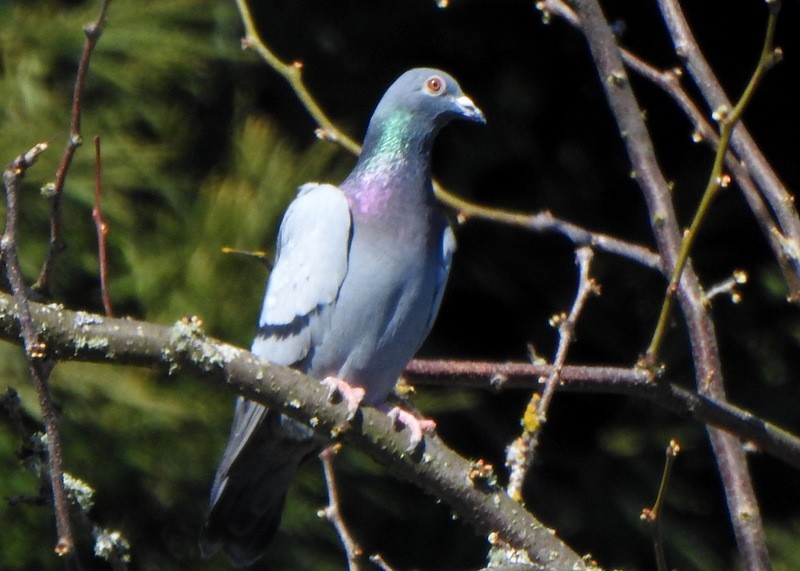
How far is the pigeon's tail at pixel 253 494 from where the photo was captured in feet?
10.2

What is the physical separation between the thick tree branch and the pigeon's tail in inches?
31.1

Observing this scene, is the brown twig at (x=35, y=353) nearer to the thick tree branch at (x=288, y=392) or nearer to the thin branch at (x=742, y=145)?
the thick tree branch at (x=288, y=392)

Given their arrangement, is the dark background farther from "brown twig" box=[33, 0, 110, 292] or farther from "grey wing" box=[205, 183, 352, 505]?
"brown twig" box=[33, 0, 110, 292]

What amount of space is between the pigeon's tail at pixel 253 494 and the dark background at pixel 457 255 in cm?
86

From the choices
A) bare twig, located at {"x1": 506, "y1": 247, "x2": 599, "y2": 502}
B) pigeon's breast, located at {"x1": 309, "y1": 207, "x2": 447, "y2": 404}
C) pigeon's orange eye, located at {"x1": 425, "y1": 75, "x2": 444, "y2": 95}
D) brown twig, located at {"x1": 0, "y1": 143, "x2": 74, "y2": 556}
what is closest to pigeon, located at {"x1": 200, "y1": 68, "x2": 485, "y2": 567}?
pigeon's breast, located at {"x1": 309, "y1": 207, "x2": 447, "y2": 404}

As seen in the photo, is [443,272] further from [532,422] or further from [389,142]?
[532,422]

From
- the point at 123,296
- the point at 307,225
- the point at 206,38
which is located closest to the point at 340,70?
the point at 206,38

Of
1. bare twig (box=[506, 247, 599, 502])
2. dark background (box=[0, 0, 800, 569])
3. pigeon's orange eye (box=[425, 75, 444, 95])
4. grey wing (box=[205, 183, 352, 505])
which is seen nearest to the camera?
bare twig (box=[506, 247, 599, 502])

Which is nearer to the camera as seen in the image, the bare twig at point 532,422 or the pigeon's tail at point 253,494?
the bare twig at point 532,422

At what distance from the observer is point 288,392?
2.15m

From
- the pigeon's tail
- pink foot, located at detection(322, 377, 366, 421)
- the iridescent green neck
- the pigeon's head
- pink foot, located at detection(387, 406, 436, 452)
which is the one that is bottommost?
the pigeon's tail

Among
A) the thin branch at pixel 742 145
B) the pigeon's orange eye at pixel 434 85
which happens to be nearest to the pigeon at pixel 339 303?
the pigeon's orange eye at pixel 434 85

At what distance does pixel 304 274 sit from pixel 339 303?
0.10 meters

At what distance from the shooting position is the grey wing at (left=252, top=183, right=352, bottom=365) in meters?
2.97
